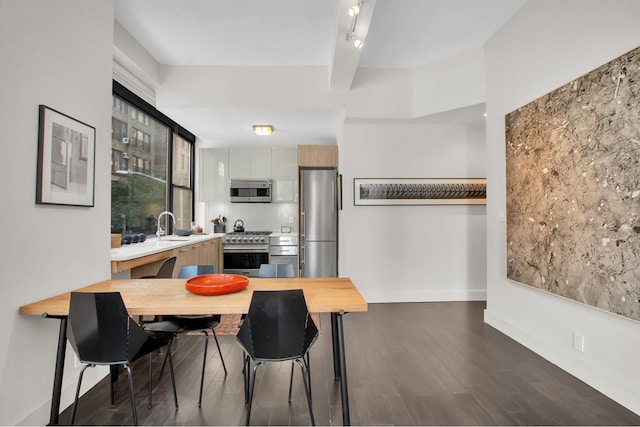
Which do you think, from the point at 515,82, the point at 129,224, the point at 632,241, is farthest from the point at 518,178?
the point at 129,224

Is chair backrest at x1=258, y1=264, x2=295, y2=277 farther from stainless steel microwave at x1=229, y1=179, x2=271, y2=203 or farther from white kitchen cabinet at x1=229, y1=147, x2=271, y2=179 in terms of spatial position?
white kitchen cabinet at x1=229, y1=147, x2=271, y2=179

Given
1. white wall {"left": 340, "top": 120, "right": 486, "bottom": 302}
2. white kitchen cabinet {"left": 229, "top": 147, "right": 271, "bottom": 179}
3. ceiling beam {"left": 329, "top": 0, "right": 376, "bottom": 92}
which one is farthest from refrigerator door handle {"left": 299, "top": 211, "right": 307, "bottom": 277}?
ceiling beam {"left": 329, "top": 0, "right": 376, "bottom": 92}

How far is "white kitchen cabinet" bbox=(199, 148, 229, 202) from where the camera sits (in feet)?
18.9

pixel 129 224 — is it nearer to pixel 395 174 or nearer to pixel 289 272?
pixel 289 272

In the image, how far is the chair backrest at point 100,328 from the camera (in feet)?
5.05

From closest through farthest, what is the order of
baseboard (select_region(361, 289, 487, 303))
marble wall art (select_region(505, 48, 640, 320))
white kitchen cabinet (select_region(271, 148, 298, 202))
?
marble wall art (select_region(505, 48, 640, 320)) → baseboard (select_region(361, 289, 487, 303)) → white kitchen cabinet (select_region(271, 148, 298, 202))

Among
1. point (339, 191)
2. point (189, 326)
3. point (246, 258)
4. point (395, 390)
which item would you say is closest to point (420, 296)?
point (339, 191)

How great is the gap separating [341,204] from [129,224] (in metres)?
2.87

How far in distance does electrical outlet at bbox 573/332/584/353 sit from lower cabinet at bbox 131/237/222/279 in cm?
371

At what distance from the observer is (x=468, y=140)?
14.4 ft

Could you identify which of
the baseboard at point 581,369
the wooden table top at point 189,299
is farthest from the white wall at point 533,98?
the wooden table top at point 189,299

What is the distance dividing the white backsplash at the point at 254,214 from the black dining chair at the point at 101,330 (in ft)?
14.8

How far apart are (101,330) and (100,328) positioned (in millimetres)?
12

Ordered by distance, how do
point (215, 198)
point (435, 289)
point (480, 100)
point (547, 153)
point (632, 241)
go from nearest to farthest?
1. point (632, 241)
2. point (547, 153)
3. point (480, 100)
4. point (435, 289)
5. point (215, 198)
